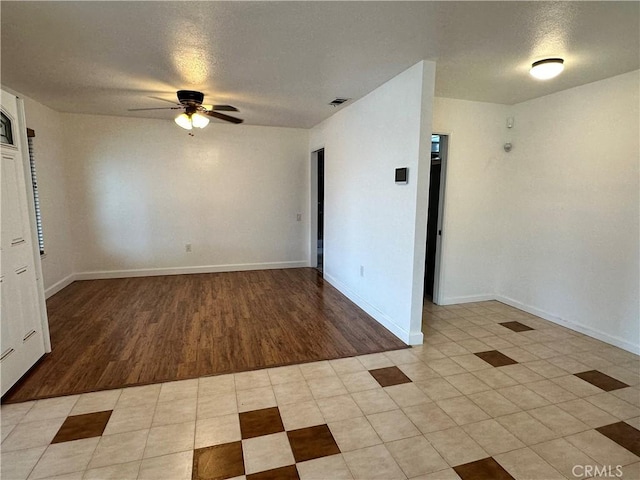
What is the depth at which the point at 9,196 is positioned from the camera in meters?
2.42

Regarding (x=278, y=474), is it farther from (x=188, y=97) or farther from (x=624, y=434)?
(x=188, y=97)

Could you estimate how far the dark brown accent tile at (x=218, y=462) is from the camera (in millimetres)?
1691

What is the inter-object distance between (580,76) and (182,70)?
11.9 feet

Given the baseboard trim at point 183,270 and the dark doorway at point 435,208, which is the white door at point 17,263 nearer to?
the baseboard trim at point 183,270

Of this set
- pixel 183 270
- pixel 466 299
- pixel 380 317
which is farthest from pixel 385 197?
pixel 183 270

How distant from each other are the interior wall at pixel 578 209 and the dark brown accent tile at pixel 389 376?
2.18 metres

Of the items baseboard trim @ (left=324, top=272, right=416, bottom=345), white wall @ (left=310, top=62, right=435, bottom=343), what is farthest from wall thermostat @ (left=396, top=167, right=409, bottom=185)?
baseboard trim @ (left=324, top=272, right=416, bottom=345)

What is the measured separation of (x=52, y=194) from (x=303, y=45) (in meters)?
4.14

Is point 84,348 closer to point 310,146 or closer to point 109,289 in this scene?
point 109,289

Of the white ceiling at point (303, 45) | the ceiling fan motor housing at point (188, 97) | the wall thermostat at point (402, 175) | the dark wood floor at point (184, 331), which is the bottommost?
the dark wood floor at point (184, 331)

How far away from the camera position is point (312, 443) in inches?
75.0

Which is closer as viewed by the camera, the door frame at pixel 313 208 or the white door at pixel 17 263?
the white door at pixel 17 263

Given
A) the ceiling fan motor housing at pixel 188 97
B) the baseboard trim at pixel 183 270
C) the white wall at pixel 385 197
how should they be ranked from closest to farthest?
the white wall at pixel 385 197 < the ceiling fan motor housing at pixel 188 97 < the baseboard trim at pixel 183 270

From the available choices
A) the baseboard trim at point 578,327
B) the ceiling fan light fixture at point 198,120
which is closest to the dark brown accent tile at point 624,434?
the baseboard trim at point 578,327
